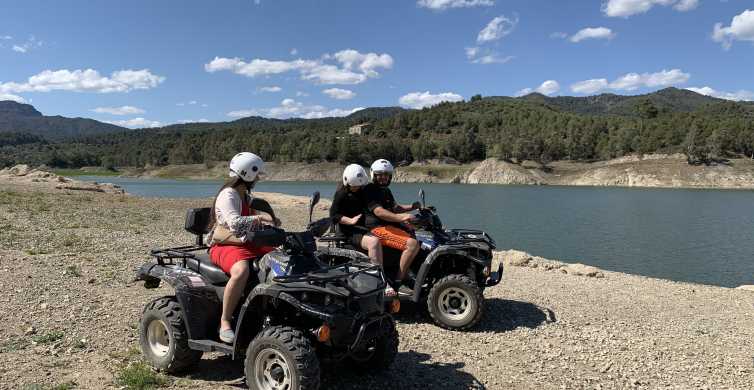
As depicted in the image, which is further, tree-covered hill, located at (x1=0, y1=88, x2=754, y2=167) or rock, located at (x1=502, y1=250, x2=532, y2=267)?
tree-covered hill, located at (x1=0, y1=88, x2=754, y2=167)

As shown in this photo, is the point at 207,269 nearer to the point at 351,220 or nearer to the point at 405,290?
the point at 351,220

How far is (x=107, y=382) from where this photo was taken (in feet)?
16.1

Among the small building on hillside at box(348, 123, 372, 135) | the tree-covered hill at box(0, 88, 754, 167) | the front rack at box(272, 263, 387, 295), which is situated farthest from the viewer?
the small building on hillside at box(348, 123, 372, 135)

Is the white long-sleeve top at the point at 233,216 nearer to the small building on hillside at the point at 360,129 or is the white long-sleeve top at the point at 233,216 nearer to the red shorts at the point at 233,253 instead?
the red shorts at the point at 233,253

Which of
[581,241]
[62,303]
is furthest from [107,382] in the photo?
[581,241]

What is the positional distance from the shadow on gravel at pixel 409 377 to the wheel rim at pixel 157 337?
164 cm

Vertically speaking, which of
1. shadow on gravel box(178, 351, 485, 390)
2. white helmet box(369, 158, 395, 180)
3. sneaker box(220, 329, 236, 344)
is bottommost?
shadow on gravel box(178, 351, 485, 390)

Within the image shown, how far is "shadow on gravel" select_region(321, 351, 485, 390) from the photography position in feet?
16.7

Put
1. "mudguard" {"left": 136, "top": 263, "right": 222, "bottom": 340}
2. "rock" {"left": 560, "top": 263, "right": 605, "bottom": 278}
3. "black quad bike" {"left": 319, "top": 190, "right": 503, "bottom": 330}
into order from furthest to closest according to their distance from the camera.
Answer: "rock" {"left": 560, "top": 263, "right": 605, "bottom": 278} < "black quad bike" {"left": 319, "top": 190, "right": 503, "bottom": 330} < "mudguard" {"left": 136, "top": 263, "right": 222, "bottom": 340}

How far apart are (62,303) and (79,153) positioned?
177239mm

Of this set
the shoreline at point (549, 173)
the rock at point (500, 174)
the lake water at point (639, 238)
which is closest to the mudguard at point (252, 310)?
the lake water at point (639, 238)

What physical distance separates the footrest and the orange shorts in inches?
124

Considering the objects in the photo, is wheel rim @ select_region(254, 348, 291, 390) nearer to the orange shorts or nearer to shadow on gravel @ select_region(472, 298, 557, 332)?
the orange shorts

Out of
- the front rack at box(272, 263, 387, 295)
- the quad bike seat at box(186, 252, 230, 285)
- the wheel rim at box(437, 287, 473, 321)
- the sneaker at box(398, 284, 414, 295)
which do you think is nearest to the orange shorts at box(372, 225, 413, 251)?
the sneaker at box(398, 284, 414, 295)
